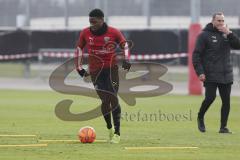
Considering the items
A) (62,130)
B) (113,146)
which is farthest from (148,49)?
(113,146)

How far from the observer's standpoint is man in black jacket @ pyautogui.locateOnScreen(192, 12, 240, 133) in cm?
1488

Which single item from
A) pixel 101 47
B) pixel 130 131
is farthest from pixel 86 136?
pixel 130 131

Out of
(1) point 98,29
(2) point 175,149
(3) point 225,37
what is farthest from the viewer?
(3) point 225,37

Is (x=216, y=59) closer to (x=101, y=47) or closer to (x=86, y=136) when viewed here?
(x=101, y=47)

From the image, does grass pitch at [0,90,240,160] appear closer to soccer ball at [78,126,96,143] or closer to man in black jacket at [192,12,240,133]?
soccer ball at [78,126,96,143]

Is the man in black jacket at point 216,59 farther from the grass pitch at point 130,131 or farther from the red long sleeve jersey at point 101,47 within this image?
the red long sleeve jersey at point 101,47

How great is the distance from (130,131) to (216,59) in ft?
6.99

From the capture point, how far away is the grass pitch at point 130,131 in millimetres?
11508

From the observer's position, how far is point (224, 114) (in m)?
15.1

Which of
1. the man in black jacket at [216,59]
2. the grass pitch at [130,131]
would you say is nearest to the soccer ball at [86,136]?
the grass pitch at [130,131]

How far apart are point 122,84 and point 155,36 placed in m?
8.55

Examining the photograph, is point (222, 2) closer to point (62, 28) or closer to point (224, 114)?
point (62, 28)

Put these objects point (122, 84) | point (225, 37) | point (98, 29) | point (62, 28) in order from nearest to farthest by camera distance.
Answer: point (98, 29) → point (225, 37) → point (122, 84) → point (62, 28)

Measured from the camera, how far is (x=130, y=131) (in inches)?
602
